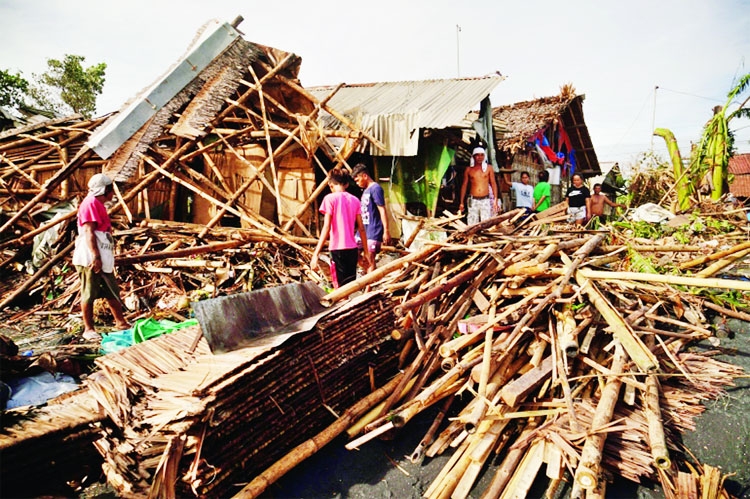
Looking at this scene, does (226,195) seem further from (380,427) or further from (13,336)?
(380,427)

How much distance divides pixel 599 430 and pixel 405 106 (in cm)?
836

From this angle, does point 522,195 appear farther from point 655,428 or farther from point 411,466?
point 411,466

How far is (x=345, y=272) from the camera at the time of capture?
186 inches

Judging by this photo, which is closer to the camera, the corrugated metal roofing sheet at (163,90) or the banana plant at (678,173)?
the corrugated metal roofing sheet at (163,90)

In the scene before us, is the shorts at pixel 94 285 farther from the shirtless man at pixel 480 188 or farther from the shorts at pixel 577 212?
the shorts at pixel 577 212

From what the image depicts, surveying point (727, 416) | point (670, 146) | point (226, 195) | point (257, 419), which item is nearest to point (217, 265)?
point (226, 195)

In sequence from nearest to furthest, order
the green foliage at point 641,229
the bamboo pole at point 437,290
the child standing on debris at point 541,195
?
the bamboo pole at point 437,290
the green foliage at point 641,229
the child standing on debris at point 541,195

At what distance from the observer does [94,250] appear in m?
4.43

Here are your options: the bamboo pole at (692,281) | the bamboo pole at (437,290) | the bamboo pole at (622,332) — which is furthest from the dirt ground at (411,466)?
the bamboo pole at (692,281)

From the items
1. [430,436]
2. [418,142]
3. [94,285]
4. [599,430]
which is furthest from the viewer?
[418,142]

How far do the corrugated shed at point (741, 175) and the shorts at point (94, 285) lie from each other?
1213 inches

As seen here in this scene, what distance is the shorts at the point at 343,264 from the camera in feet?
15.1

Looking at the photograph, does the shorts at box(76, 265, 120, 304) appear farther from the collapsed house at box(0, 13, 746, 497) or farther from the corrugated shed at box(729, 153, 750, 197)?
the corrugated shed at box(729, 153, 750, 197)

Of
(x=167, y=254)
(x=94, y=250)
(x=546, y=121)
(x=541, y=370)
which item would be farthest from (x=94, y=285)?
(x=546, y=121)
